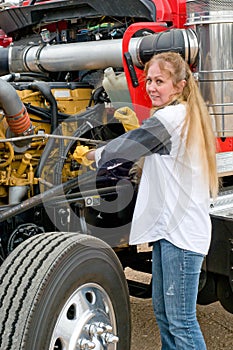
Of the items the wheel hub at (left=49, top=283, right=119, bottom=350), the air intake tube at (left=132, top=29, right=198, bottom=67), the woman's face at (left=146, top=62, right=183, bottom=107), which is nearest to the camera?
the wheel hub at (left=49, top=283, right=119, bottom=350)

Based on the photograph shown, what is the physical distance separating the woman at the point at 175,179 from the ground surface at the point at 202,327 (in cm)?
160

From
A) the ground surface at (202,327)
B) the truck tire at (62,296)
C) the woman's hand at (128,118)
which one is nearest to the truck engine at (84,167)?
the truck tire at (62,296)

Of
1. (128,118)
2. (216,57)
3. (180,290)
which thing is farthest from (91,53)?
(180,290)

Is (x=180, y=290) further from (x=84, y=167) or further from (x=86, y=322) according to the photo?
(x=84, y=167)

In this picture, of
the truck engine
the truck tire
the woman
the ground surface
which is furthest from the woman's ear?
the ground surface

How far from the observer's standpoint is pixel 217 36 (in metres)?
3.74

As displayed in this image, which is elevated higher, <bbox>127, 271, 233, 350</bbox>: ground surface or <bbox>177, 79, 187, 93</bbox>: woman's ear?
<bbox>177, 79, 187, 93</bbox>: woman's ear

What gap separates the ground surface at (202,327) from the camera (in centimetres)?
481

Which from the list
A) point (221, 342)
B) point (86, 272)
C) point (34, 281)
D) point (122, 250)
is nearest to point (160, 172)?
point (86, 272)

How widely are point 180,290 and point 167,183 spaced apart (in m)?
0.54

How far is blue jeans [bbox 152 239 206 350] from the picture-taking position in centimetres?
318

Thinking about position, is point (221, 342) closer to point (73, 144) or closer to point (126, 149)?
point (73, 144)

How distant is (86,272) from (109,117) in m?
1.40

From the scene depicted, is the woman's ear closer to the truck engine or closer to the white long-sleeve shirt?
the white long-sleeve shirt
